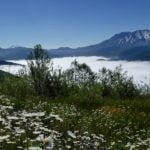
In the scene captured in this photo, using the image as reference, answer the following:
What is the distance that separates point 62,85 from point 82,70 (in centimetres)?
6620

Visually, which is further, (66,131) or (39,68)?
(39,68)

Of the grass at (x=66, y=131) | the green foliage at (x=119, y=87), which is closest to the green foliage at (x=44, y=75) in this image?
the green foliage at (x=119, y=87)

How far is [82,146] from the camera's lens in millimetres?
8766

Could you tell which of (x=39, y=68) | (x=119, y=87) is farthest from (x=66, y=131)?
(x=119, y=87)

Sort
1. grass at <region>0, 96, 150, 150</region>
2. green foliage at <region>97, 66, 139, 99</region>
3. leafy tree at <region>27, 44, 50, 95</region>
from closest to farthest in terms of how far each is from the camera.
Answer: grass at <region>0, 96, 150, 150</region> → leafy tree at <region>27, 44, 50, 95</region> → green foliage at <region>97, 66, 139, 99</region>

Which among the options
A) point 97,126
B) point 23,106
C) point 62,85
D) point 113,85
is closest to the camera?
point 97,126

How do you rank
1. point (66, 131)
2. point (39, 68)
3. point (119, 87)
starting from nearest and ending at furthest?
point (66, 131)
point (39, 68)
point (119, 87)

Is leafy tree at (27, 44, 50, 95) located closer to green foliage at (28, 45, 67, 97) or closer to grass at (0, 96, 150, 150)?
green foliage at (28, 45, 67, 97)

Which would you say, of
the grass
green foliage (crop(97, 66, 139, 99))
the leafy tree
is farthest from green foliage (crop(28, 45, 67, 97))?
the grass

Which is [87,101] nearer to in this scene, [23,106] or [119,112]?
[119,112]

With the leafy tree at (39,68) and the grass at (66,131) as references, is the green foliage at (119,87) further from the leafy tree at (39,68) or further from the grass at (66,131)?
the grass at (66,131)

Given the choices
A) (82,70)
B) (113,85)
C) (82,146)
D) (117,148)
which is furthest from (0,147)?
(82,70)

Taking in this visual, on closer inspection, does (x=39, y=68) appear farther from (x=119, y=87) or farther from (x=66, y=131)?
(x=66, y=131)

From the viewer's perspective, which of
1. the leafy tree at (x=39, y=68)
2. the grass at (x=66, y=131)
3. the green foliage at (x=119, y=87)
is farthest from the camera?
the green foliage at (x=119, y=87)
